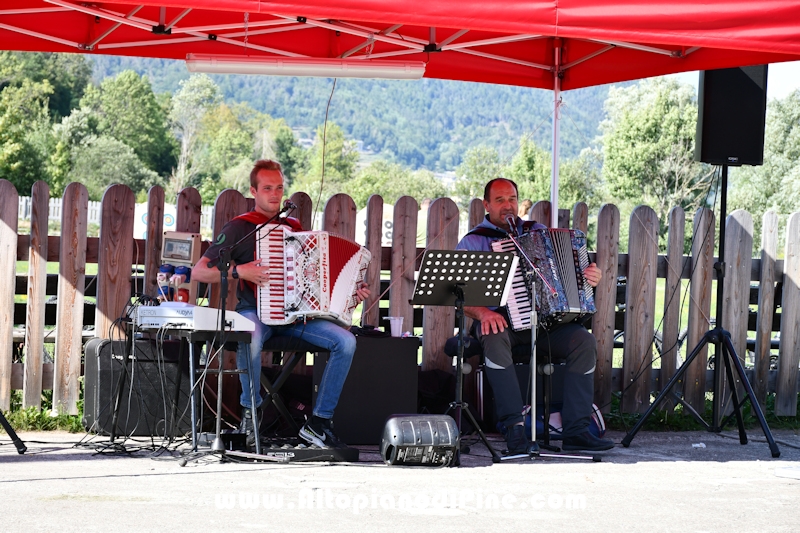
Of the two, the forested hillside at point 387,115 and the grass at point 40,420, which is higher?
the forested hillside at point 387,115

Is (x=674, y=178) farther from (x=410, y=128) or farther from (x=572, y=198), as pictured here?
(x=410, y=128)

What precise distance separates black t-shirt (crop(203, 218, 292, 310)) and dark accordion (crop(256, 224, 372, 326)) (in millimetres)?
201

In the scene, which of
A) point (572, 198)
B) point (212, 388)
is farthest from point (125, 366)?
point (572, 198)

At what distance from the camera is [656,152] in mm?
62750

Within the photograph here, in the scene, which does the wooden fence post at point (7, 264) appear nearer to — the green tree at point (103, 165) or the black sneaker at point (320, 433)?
the black sneaker at point (320, 433)

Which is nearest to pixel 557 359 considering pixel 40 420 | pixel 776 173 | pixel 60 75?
pixel 40 420

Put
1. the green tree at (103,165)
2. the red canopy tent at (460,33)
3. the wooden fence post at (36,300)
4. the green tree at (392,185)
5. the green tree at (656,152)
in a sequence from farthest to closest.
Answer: the green tree at (392,185) → the green tree at (103,165) → the green tree at (656,152) → the wooden fence post at (36,300) → the red canopy tent at (460,33)

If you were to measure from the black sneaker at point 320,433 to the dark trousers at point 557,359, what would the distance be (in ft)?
3.77

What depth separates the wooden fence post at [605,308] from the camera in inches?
296

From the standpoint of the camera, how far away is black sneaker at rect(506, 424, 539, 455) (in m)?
6.07

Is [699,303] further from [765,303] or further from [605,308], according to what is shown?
[605,308]

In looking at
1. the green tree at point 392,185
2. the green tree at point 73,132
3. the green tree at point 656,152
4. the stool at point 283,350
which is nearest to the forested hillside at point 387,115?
the green tree at point 392,185

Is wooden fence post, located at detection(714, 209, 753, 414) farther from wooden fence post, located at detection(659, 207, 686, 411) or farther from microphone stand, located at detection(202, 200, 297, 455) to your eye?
microphone stand, located at detection(202, 200, 297, 455)

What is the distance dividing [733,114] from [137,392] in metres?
4.62
